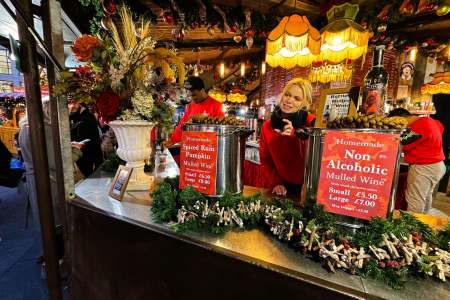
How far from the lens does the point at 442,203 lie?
14.0 ft

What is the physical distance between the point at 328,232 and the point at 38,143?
138 centimetres

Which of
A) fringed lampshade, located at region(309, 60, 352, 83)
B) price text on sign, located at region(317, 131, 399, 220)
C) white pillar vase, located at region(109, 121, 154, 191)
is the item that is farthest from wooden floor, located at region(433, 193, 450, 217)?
white pillar vase, located at region(109, 121, 154, 191)

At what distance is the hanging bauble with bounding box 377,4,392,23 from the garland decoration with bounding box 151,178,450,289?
3210 millimetres

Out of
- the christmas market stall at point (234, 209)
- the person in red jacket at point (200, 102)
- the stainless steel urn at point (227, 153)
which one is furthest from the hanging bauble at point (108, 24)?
the person in red jacket at point (200, 102)

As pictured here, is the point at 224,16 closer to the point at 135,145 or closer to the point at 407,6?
the point at 407,6

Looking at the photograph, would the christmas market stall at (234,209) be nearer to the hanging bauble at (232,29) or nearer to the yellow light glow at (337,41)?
A: the yellow light glow at (337,41)

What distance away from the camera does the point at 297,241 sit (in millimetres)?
693

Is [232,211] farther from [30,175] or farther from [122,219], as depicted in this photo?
[30,175]

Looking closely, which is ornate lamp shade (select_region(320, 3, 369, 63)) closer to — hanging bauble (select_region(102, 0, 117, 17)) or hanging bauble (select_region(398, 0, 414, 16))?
hanging bauble (select_region(398, 0, 414, 16))

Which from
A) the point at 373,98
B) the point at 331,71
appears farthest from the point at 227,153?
the point at 331,71

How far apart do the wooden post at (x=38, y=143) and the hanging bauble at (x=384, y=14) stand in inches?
141

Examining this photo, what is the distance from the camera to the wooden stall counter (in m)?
0.57

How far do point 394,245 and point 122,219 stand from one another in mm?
921

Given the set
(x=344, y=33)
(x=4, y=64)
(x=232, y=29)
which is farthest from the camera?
(x=4, y=64)
